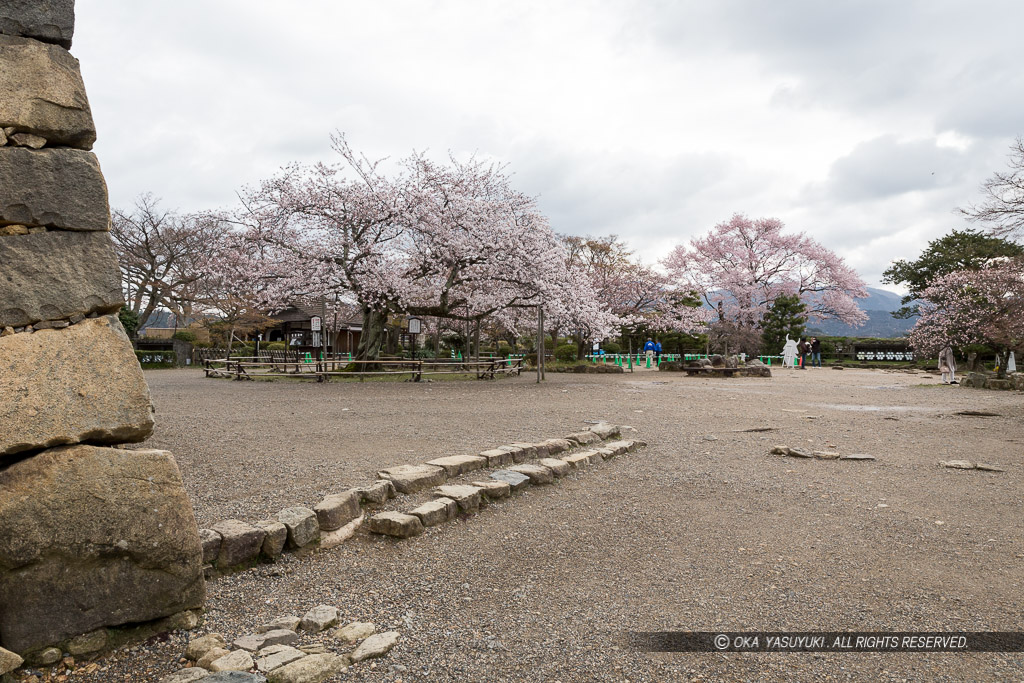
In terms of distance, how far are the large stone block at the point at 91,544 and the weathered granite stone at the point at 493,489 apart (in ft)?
8.46

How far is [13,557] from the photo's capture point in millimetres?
2594

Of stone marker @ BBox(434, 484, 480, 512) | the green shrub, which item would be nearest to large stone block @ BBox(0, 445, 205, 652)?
stone marker @ BBox(434, 484, 480, 512)

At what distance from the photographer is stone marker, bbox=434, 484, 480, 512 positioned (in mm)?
4945

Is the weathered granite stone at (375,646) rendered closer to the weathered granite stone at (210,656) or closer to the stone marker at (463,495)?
the weathered granite stone at (210,656)

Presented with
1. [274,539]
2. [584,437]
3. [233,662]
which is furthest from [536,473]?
[233,662]

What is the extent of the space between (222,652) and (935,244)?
40.2 metres

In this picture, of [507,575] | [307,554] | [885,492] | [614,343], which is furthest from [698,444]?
[614,343]

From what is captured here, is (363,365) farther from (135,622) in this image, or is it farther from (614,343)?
(614,343)

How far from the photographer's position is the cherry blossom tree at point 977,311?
44.9ft

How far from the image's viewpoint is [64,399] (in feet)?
9.08

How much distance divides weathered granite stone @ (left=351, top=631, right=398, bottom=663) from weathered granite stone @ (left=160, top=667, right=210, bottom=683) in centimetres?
64

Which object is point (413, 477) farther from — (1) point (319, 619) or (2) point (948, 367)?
(2) point (948, 367)

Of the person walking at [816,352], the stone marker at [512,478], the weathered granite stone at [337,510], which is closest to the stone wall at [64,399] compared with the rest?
the weathered granite stone at [337,510]

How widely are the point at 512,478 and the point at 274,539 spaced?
2.40 m
